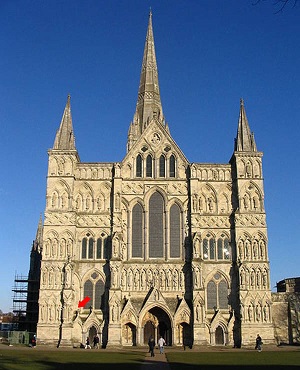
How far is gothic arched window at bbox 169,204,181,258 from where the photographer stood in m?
49.2

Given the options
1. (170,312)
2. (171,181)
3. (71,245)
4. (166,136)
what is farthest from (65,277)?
(166,136)

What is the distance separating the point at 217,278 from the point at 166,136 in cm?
1544

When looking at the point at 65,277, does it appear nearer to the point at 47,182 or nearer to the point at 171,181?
the point at 47,182

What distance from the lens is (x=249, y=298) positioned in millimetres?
46844

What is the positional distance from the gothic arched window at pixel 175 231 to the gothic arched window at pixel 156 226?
0.91m

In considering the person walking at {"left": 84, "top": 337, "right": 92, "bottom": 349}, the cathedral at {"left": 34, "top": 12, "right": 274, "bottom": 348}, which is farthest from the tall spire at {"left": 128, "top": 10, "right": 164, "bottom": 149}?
the person walking at {"left": 84, "top": 337, "right": 92, "bottom": 349}

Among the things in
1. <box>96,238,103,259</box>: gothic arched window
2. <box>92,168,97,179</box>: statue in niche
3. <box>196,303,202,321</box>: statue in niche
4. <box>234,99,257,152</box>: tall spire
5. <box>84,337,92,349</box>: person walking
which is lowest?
<box>84,337,92,349</box>: person walking

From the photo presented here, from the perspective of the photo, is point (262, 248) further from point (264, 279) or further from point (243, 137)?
point (243, 137)

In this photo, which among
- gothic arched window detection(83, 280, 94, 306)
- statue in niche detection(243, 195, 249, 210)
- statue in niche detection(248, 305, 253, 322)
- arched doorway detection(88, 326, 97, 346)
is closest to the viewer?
statue in niche detection(248, 305, 253, 322)

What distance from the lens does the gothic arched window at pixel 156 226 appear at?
49.2 meters

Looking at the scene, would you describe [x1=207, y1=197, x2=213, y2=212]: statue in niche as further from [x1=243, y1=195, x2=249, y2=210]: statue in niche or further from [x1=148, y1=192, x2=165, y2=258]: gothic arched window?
[x1=148, y1=192, x2=165, y2=258]: gothic arched window

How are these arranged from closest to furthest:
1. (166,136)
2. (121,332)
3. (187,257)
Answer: (121,332) → (187,257) → (166,136)

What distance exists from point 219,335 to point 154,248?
10.1 metres

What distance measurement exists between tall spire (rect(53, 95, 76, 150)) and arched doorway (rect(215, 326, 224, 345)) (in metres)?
22.7
